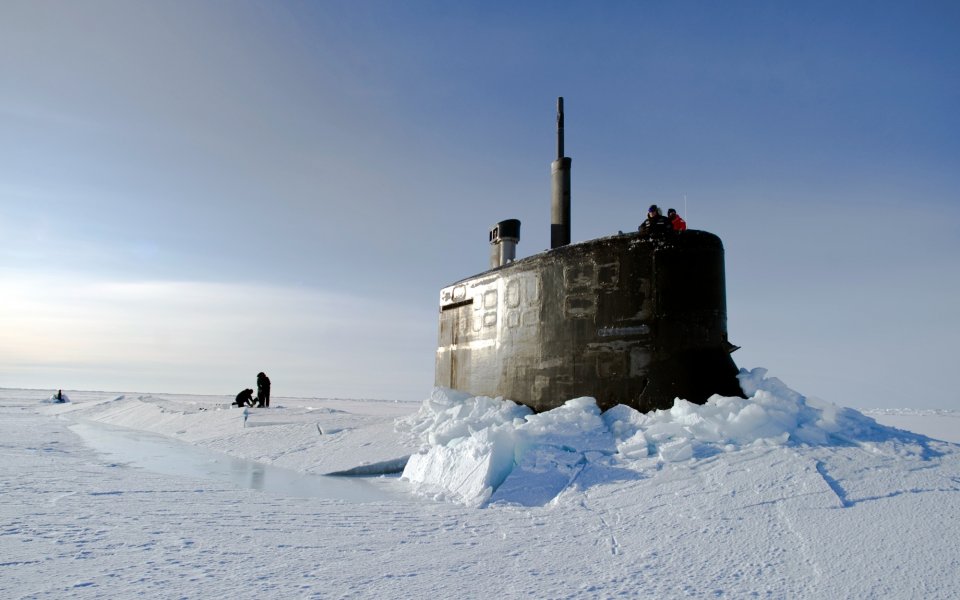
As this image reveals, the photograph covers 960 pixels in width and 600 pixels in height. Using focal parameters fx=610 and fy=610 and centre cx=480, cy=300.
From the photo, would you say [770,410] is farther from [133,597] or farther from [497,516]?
[133,597]

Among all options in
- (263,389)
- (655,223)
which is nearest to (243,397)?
(263,389)

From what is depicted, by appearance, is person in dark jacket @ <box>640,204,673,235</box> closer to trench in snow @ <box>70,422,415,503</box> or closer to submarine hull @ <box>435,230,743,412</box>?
submarine hull @ <box>435,230,743,412</box>

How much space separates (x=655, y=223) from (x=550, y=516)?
3482 mm

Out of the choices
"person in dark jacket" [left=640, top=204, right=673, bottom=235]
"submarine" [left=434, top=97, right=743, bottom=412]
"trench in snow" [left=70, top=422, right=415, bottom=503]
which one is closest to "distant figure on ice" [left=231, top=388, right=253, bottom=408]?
"trench in snow" [left=70, top=422, right=415, bottom=503]

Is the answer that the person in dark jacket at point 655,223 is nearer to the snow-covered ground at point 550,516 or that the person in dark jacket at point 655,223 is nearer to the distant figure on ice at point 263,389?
the snow-covered ground at point 550,516

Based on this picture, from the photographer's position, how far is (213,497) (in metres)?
5.44

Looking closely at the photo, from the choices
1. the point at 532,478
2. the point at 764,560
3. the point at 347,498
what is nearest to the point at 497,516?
the point at 532,478

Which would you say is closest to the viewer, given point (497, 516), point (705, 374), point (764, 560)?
point (764, 560)

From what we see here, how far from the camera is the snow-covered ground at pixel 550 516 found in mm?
3135

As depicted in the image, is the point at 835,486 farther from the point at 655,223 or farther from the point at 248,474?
the point at 248,474

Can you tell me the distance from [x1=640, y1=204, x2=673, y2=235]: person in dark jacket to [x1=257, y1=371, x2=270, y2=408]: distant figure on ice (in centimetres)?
1548

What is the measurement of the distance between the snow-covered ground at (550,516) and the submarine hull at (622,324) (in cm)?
32

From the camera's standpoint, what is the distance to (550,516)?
475 cm

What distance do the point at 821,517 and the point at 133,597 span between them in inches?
160
